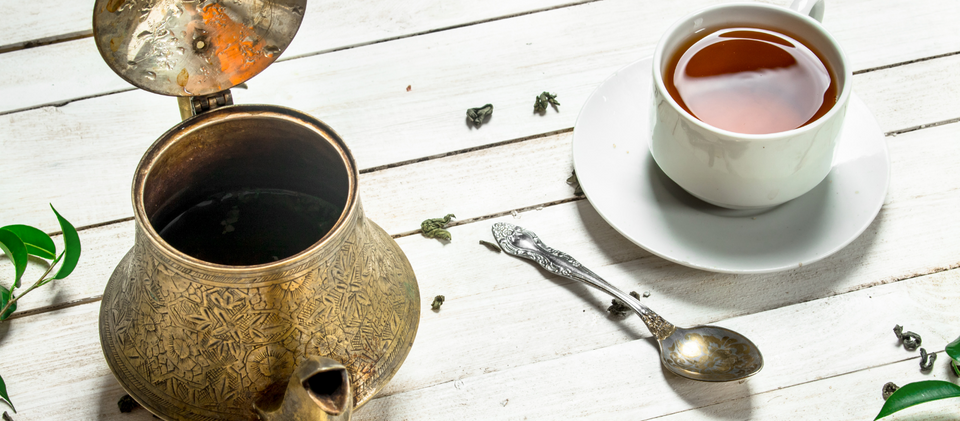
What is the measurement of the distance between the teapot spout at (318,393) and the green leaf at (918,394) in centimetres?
58

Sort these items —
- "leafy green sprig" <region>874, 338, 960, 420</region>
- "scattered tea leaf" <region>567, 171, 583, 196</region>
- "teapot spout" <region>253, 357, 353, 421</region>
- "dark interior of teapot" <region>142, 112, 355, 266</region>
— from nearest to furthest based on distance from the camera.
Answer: "teapot spout" <region>253, 357, 353, 421</region> < "dark interior of teapot" <region>142, 112, 355, 266</region> < "leafy green sprig" <region>874, 338, 960, 420</region> < "scattered tea leaf" <region>567, 171, 583, 196</region>

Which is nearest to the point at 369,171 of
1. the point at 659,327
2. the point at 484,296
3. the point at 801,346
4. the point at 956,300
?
the point at 484,296

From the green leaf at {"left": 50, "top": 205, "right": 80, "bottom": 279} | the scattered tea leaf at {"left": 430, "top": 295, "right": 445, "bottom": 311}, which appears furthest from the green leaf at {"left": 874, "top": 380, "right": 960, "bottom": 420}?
the green leaf at {"left": 50, "top": 205, "right": 80, "bottom": 279}

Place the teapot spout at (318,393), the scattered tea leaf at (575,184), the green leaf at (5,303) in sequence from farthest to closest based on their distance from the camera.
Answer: the scattered tea leaf at (575,184) → the green leaf at (5,303) → the teapot spout at (318,393)

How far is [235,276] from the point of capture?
58 cm

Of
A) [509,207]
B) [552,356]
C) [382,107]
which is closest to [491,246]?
[509,207]

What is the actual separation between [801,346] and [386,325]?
508 millimetres

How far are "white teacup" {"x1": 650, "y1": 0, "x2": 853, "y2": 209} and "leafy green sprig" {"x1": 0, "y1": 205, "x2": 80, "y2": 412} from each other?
706 mm

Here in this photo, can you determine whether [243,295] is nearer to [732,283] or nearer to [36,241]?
[36,241]

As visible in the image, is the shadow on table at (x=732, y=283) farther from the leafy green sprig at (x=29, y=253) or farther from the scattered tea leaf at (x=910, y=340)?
the leafy green sprig at (x=29, y=253)

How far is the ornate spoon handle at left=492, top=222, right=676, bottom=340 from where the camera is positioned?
33.6 inches

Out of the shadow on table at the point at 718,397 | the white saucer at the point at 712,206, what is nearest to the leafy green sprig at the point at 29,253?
the white saucer at the point at 712,206

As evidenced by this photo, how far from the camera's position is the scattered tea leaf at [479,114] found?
105 centimetres

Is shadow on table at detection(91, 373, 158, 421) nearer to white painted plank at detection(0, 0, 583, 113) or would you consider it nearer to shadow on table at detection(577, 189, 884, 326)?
white painted plank at detection(0, 0, 583, 113)
